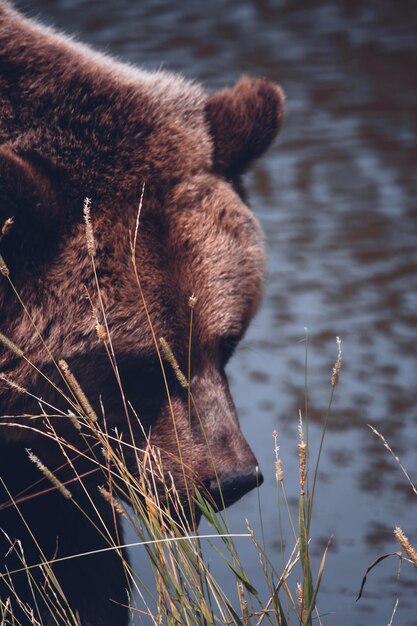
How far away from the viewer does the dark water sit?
4227 mm

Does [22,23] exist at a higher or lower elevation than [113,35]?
higher

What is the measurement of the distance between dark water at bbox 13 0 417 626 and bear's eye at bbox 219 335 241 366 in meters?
0.30

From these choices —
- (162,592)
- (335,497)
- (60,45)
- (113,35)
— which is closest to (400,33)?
(113,35)

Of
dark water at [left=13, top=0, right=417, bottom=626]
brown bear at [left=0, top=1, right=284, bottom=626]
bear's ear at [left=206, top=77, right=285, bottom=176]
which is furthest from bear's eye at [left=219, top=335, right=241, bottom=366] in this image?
bear's ear at [left=206, top=77, right=285, bottom=176]

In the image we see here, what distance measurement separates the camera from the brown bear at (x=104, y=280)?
9.61 feet

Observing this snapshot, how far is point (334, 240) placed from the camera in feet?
20.5

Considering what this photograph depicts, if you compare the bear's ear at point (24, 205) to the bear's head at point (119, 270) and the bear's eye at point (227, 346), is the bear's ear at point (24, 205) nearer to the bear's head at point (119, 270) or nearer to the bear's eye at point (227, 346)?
the bear's head at point (119, 270)

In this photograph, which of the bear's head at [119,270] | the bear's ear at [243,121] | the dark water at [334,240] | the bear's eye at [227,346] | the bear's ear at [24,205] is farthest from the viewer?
the dark water at [334,240]

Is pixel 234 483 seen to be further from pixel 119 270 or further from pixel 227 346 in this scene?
pixel 119 270

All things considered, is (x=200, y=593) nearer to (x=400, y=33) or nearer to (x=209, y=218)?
(x=209, y=218)

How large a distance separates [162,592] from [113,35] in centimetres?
639

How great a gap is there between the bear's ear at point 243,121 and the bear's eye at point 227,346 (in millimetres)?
532

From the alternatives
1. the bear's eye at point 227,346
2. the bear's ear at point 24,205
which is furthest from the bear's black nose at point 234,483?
the bear's ear at point 24,205

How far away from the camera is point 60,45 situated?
10.6ft
